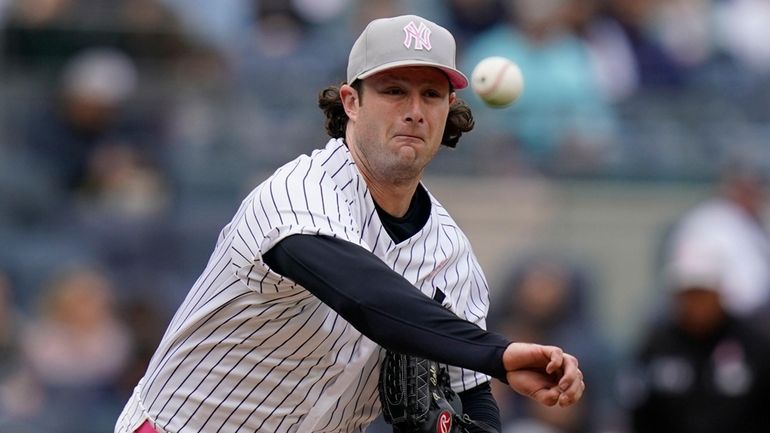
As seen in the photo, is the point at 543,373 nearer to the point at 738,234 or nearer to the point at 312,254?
the point at 312,254

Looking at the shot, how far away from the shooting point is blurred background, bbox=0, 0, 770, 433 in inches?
339

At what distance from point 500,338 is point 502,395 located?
483cm

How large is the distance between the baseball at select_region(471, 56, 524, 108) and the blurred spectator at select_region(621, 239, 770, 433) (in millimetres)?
3626

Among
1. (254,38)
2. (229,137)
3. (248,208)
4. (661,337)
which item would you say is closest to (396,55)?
(248,208)

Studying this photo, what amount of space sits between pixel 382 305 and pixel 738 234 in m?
6.16

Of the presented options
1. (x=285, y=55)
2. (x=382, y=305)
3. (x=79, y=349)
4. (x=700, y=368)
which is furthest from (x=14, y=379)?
(x=382, y=305)

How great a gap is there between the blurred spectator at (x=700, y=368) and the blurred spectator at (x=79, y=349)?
2936 millimetres

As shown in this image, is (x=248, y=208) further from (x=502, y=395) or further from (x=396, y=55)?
(x=502, y=395)

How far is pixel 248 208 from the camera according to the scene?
154 inches

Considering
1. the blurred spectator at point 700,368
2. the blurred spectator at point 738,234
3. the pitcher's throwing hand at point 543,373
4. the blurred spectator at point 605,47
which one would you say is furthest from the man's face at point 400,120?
the blurred spectator at point 605,47

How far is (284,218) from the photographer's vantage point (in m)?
3.72

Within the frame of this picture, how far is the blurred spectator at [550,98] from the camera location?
991cm

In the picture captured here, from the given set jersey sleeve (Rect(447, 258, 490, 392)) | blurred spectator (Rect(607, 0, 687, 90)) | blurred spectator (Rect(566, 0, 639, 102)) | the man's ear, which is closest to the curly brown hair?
the man's ear

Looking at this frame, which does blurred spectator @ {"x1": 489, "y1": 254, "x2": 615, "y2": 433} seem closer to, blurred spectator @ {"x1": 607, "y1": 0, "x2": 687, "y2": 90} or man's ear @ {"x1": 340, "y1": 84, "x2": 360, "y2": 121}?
blurred spectator @ {"x1": 607, "y1": 0, "x2": 687, "y2": 90}
